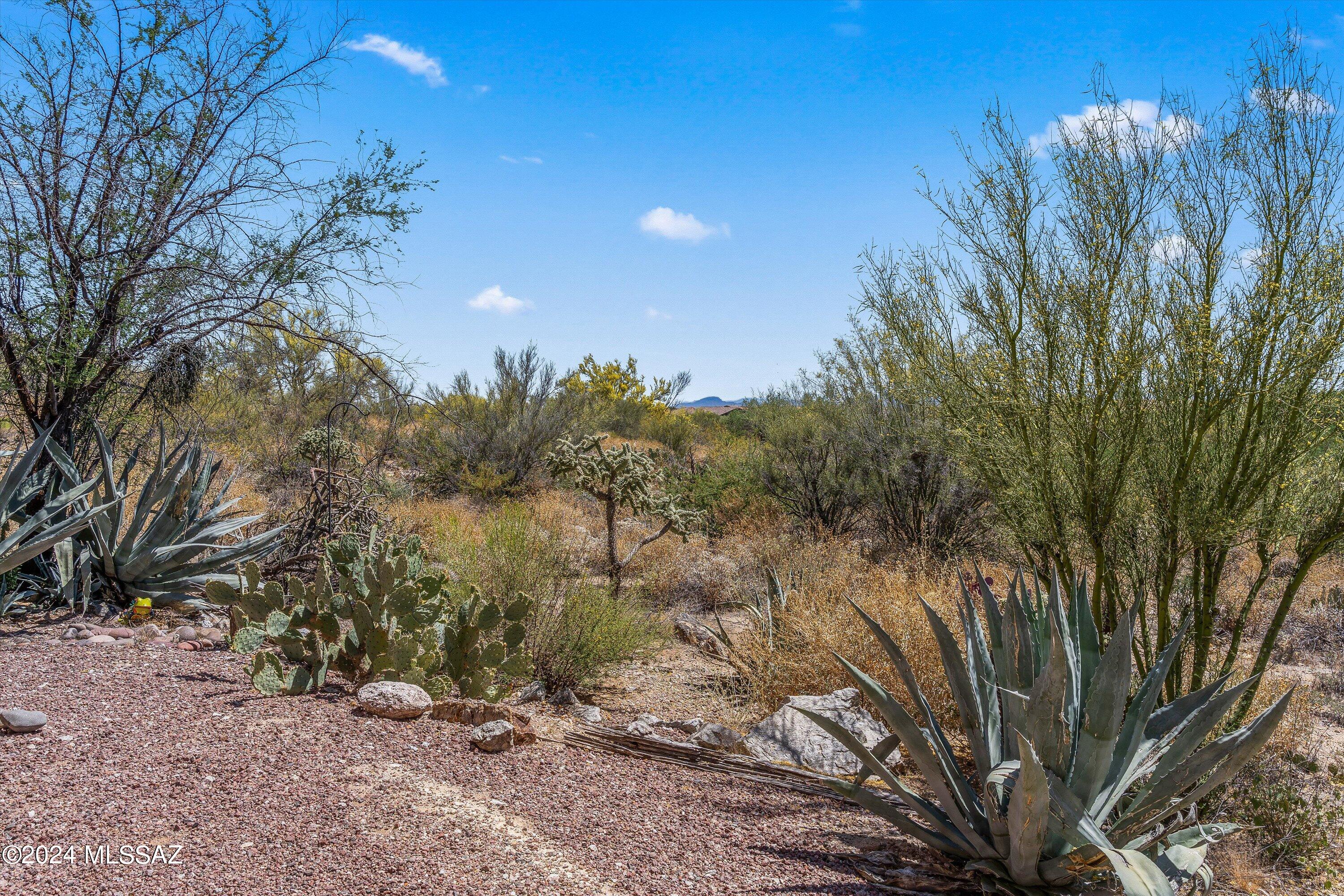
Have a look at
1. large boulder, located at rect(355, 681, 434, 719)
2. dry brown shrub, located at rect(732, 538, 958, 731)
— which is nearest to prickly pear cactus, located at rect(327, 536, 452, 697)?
large boulder, located at rect(355, 681, 434, 719)

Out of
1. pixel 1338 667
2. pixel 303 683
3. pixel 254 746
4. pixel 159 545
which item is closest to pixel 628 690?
pixel 303 683

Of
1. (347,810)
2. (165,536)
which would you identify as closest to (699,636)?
(165,536)

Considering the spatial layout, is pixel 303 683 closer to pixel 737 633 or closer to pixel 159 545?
pixel 159 545

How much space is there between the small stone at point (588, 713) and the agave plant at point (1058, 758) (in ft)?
7.85

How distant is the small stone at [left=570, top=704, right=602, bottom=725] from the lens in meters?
5.30

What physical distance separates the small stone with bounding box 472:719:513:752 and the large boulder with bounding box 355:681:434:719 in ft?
1.35

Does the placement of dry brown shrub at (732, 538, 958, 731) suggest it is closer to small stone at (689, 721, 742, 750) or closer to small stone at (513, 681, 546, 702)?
small stone at (689, 721, 742, 750)

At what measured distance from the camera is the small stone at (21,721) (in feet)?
11.5

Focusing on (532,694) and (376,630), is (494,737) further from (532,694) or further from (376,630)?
(532,694)

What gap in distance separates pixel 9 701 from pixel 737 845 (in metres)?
3.43

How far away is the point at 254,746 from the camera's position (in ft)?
11.8

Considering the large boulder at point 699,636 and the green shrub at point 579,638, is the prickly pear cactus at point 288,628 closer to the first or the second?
the green shrub at point 579,638

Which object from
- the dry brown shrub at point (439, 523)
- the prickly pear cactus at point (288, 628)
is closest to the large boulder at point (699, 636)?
the dry brown shrub at point (439, 523)

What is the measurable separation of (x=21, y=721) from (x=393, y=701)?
1.52 meters
